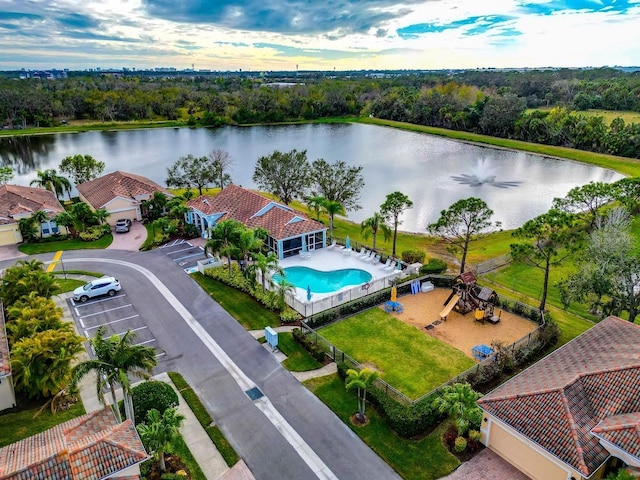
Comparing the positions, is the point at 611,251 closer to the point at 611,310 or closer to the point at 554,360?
the point at 611,310

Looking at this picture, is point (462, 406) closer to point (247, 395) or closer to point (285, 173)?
point (247, 395)

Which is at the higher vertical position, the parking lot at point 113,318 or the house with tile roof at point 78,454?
the house with tile roof at point 78,454

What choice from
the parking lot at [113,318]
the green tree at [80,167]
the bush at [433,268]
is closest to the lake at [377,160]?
the green tree at [80,167]

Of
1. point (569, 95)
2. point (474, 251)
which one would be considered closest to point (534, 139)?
point (569, 95)

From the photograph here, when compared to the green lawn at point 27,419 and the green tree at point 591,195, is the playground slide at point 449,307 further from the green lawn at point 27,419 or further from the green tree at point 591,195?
the green lawn at point 27,419

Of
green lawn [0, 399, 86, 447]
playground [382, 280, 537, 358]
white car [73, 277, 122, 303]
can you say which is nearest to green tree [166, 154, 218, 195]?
white car [73, 277, 122, 303]

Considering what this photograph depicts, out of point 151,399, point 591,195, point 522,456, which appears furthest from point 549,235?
point 151,399
